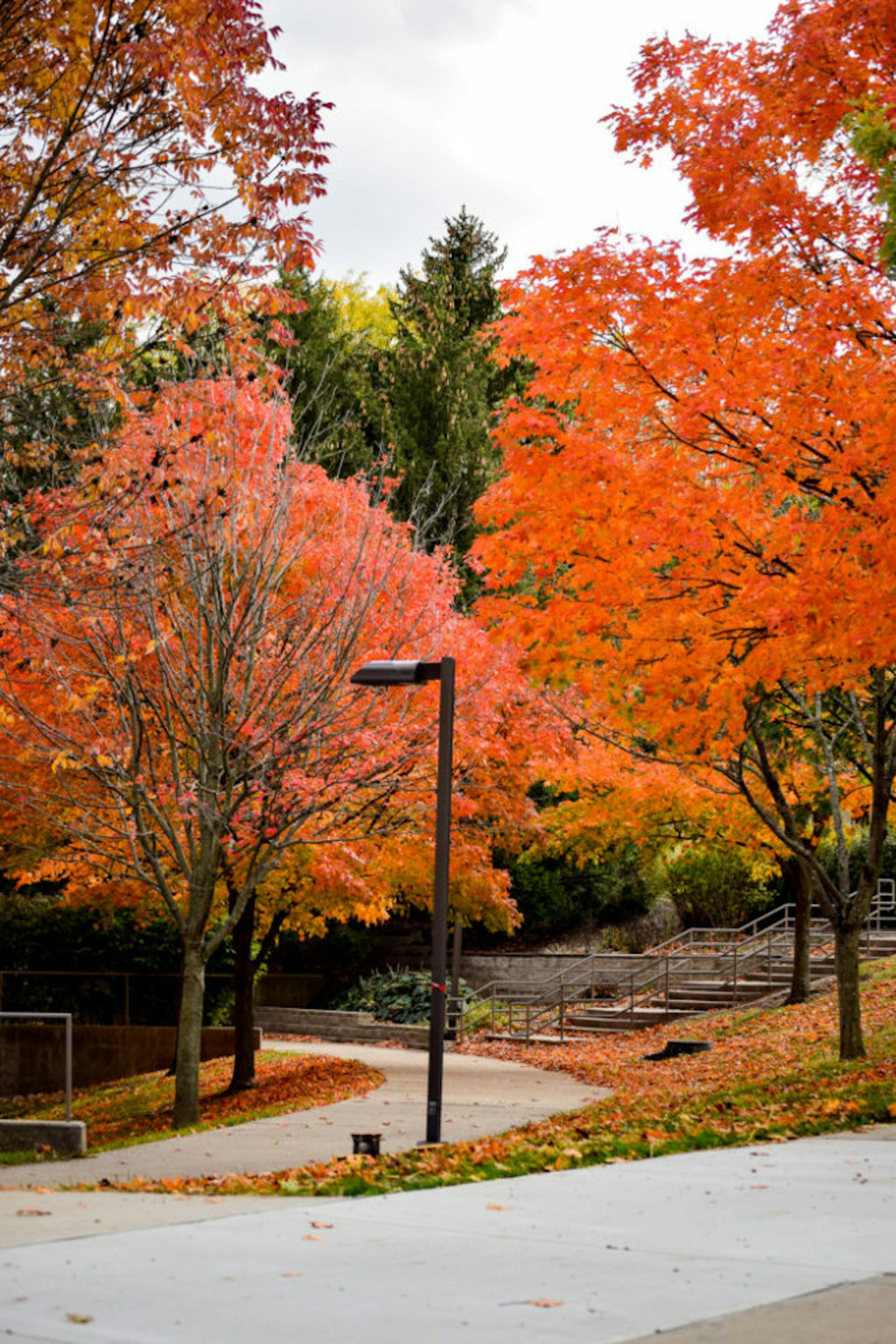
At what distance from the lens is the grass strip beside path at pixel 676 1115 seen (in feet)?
27.4

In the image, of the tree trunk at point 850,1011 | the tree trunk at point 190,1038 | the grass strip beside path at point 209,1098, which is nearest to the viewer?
the tree trunk at point 190,1038

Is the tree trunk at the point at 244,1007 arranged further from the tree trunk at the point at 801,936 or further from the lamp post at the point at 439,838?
the tree trunk at the point at 801,936

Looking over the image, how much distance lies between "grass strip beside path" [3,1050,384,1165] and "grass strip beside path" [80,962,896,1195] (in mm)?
3279

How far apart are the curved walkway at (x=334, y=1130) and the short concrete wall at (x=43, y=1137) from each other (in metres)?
0.31

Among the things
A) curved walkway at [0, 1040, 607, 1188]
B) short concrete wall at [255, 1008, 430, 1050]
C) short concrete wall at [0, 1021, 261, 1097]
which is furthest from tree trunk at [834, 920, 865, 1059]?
short concrete wall at [255, 1008, 430, 1050]

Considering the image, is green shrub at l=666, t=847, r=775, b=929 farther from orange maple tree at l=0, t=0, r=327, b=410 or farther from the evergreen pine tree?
orange maple tree at l=0, t=0, r=327, b=410

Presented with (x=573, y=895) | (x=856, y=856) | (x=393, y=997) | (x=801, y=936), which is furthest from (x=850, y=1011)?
(x=573, y=895)

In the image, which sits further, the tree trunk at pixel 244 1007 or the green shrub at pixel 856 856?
the green shrub at pixel 856 856

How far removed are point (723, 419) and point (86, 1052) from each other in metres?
16.7

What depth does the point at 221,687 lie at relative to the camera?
561 inches

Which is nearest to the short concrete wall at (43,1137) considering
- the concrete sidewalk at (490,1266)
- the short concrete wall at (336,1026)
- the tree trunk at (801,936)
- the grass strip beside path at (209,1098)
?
the grass strip beside path at (209,1098)

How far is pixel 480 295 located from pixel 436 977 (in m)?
33.3

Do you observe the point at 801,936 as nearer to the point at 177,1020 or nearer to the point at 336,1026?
the point at 336,1026

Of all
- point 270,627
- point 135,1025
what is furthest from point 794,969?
point 270,627
